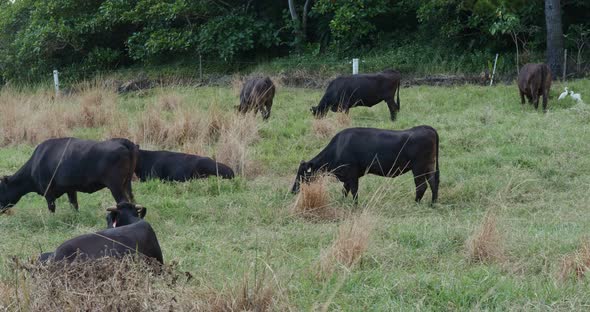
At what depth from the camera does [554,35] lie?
1859 cm

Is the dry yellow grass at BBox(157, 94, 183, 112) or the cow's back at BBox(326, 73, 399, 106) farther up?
the cow's back at BBox(326, 73, 399, 106)

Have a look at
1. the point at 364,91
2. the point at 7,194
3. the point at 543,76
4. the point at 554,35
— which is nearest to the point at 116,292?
the point at 7,194

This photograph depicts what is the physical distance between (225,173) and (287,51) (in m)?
17.5

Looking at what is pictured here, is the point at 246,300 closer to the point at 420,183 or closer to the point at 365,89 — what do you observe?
the point at 420,183

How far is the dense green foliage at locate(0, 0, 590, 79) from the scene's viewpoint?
22438 millimetres

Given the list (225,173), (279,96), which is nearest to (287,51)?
(279,96)

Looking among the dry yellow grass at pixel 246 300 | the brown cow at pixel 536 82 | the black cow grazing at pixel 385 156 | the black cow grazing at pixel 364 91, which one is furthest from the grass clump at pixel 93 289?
the brown cow at pixel 536 82

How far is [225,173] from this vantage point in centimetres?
1096

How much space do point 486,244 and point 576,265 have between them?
859 millimetres

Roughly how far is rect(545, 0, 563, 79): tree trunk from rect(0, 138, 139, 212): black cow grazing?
12843 mm

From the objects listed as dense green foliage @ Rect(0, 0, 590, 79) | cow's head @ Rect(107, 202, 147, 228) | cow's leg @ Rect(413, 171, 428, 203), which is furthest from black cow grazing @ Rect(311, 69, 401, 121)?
cow's head @ Rect(107, 202, 147, 228)

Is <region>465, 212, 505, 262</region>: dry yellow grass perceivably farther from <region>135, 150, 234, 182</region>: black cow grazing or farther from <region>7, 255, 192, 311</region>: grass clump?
<region>135, 150, 234, 182</region>: black cow grazing

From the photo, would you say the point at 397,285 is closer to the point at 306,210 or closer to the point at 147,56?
the point at 306,210

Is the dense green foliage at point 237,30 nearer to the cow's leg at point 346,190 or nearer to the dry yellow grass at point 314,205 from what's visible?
the cow's leg at point 346,190
